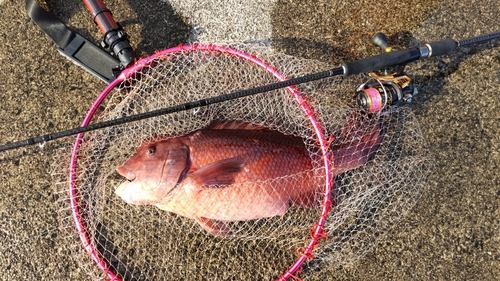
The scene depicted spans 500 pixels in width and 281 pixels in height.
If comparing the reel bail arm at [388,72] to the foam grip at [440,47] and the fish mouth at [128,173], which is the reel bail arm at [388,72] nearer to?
the foam grip at [440,47]

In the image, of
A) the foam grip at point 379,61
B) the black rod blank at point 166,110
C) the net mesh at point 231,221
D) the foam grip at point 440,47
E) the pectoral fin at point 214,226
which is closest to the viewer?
the black rod blank at point 166,110

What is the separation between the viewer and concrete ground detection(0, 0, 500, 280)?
267cm

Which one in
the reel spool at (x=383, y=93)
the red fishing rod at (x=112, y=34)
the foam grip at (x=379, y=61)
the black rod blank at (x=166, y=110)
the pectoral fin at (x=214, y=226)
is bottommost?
the pectoral fin at (x=214, y=226)

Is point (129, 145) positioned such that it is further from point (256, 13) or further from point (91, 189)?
point (256, 13)

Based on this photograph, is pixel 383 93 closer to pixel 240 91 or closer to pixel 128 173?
pixel 240 91

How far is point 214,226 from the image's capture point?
2.51 metres

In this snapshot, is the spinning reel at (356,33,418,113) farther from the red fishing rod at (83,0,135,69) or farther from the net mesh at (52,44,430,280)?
the red fishing rod at (83,0,135,69)

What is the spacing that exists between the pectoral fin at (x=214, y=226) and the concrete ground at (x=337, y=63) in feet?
2.56

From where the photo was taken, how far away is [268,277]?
263cm

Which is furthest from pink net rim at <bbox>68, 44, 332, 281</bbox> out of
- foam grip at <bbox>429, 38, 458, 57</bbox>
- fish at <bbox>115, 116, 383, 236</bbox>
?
foam grip at <bbox>429, 38, 458, 57</bbox>

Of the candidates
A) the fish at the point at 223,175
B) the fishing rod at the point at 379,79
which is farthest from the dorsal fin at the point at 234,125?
the fishing rod at the point at 379,79

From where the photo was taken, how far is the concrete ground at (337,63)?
2.67 m

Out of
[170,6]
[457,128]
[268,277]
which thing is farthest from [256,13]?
[268,277]

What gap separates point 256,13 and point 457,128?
171cm
